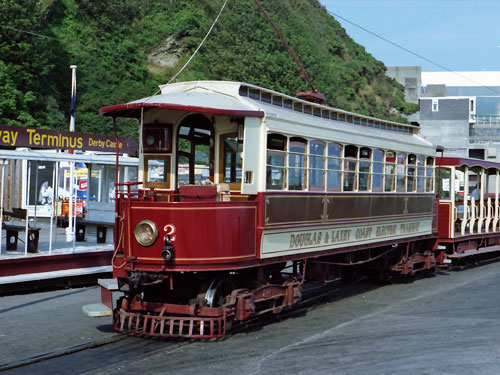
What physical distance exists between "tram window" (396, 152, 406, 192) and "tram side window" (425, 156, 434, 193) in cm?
159

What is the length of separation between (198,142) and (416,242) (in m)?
7.87

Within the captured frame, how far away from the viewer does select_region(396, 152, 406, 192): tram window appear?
1384 cm

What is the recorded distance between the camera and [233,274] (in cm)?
980

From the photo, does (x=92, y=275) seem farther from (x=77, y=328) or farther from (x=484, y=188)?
(x=484, y=188)

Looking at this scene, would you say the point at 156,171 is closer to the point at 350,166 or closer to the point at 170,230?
the point at 170,230

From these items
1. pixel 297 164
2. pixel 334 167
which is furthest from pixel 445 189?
pixel 297 164

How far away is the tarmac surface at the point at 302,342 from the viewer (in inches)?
293

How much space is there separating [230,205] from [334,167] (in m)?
3.03

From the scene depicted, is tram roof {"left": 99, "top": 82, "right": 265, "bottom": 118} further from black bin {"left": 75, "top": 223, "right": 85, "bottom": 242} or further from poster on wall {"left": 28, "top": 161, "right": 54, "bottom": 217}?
poster on wall {"left": 28, "top": 161, "right": 54, "bottom": 217}

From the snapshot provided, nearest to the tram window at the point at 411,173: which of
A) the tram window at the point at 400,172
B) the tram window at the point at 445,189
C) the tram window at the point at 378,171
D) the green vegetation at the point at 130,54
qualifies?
the tram window at the point at 400,172

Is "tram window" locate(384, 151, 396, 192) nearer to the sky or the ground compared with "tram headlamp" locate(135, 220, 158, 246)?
nearer to the sky

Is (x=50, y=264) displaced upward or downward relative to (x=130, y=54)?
downward

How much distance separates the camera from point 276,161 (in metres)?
9.77

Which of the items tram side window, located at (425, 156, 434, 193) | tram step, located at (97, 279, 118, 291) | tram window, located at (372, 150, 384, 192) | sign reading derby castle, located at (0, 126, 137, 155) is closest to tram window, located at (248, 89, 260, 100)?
tram step, located at (97, 279, 118, 291)
